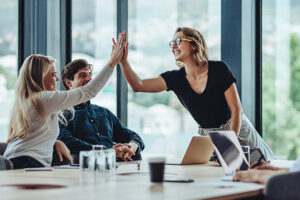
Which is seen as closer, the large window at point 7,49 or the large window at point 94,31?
the large window at point 7,49

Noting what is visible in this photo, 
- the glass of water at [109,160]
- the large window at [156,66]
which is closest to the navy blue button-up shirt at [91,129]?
the large window at [156,66]

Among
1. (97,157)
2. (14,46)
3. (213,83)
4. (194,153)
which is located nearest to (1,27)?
(14,46)

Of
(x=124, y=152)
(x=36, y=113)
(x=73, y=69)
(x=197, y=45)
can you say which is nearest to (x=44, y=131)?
(x=36, y=113)

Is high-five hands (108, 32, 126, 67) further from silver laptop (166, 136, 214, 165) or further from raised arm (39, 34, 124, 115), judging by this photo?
silver laptop (166, 136, 214, 165)

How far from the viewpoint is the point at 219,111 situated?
11.8 ft

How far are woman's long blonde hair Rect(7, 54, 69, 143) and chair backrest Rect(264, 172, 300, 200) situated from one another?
1.78m

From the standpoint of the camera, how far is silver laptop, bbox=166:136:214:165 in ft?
9.44

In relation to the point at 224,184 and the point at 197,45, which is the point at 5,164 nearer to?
the point at 224,184

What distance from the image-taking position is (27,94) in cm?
310

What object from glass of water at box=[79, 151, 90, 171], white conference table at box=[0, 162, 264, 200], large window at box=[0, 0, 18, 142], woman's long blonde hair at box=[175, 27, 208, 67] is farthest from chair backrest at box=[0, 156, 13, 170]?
large window at box=[0, 0, 18, 142]

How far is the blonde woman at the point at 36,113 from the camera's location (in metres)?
2.94

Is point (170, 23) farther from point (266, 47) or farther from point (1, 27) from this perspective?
point (1, 27)

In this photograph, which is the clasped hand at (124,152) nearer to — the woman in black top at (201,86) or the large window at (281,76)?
the woman in black top at (201,86)

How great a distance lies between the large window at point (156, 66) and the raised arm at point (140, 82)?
4.57 feet
